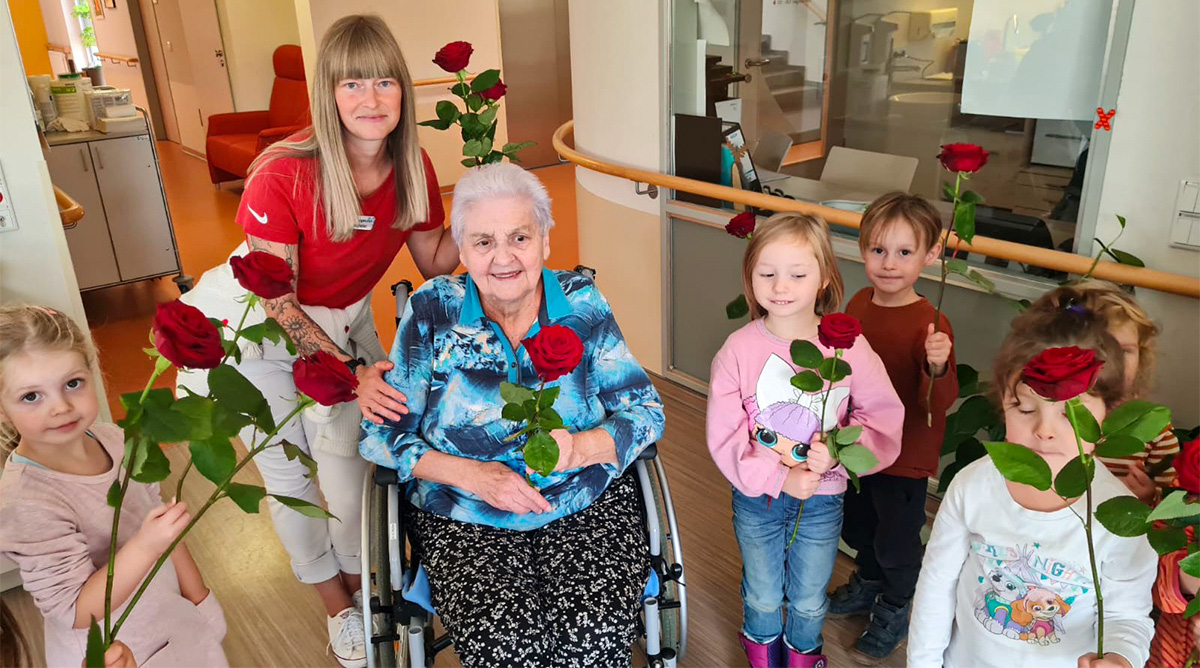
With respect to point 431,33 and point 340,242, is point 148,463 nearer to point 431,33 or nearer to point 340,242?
point 340,242

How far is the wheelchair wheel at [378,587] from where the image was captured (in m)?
1.78

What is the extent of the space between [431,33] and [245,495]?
6.33 m

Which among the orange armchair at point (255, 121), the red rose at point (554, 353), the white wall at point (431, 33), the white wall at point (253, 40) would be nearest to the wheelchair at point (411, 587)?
the red rose at point (554, 353)

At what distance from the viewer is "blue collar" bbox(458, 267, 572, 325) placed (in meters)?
1.84

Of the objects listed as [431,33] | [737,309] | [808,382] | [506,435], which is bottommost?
[506,435]

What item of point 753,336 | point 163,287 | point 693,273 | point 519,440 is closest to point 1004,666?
point 753,336

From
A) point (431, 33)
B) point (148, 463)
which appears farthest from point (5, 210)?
point (431, 33)

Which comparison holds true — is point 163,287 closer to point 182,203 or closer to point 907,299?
point 182,203

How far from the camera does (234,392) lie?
992mm

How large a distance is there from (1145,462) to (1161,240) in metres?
0.61

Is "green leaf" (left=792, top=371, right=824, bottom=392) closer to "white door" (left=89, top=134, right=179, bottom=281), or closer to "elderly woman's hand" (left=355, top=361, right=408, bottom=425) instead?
"elderly woman's hand" (left=355, top=361, right=408, bottom=425)

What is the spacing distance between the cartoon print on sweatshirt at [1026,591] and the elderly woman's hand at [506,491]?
83 cm

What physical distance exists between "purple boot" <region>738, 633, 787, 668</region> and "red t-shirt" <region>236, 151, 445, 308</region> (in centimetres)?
126

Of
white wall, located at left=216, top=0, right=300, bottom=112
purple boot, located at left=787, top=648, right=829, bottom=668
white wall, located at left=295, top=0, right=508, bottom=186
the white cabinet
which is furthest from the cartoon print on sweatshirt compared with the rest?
white wall, located at left=216, top=0, right=300, bottom=112
